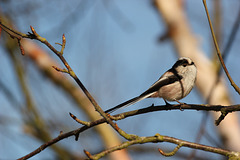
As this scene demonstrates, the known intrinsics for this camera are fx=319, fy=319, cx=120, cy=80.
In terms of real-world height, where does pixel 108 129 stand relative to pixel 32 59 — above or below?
below

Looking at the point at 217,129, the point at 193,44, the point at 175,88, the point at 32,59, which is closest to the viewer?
the point at 175,88

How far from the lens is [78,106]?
6855 millimetres

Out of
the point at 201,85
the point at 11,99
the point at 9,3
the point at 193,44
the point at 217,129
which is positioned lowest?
the point at 217,129

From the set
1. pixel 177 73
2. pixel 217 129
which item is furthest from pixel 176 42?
pixel 177 73

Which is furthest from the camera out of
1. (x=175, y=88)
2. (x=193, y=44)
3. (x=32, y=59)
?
(x=32, y=59)

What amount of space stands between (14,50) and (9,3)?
89 centimetres

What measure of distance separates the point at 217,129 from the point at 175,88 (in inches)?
112

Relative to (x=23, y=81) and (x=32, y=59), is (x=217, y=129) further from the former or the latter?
(x=32, y=59)

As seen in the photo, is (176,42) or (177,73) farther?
(176,42)

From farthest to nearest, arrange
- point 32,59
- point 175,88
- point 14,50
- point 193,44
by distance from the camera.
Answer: point 32,59
point 193,44
point 14,50
point 175,88

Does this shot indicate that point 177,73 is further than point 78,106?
No

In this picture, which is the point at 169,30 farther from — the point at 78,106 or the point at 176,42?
the point at 78,106

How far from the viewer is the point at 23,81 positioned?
188 inches

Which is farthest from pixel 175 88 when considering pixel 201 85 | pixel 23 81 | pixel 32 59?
pixel 32 59
